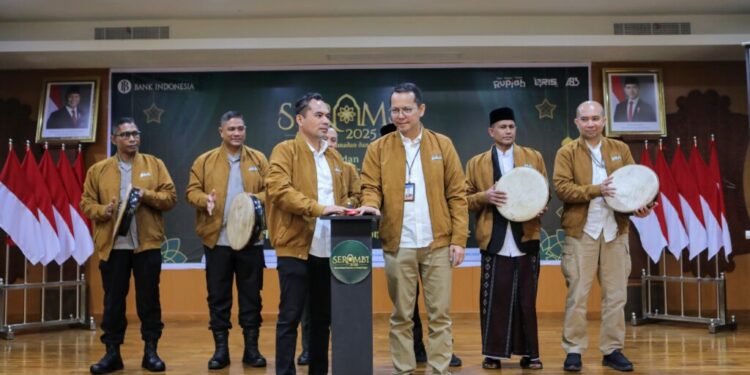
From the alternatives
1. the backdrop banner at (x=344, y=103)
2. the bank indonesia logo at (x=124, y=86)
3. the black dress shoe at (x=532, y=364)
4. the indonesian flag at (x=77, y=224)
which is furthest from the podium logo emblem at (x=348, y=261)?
the bank indonesia logo at (x=124, y=86)

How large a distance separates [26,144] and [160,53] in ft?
5.69

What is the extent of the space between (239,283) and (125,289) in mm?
711

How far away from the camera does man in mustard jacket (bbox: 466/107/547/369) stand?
14.7 feet

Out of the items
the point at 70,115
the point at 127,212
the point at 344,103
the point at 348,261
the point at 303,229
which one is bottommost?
the point at 348,261

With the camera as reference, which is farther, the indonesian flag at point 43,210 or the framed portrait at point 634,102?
the framed portrait at point 634,102

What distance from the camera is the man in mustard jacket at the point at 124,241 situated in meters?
4.51

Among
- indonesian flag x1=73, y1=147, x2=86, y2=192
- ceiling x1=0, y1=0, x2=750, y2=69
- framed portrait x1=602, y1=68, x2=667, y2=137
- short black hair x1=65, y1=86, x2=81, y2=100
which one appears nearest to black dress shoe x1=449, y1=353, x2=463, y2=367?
ceiling x1=0, y1=0, x2=750, y2=69

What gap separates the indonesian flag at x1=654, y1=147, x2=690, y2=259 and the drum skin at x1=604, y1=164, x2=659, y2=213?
8.51ft

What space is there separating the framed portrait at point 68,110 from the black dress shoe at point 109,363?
333cm

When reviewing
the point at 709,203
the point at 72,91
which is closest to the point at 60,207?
the point at 72,91

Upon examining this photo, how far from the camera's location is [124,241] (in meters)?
4.53

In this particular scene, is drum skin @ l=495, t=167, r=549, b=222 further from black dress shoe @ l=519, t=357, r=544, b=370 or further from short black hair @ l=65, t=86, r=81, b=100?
short black hair @ l=65, t=86, r=81, b=100

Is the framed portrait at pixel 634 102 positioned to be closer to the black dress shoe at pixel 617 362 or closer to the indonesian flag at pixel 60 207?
the black dress shoe at pixel 617 362

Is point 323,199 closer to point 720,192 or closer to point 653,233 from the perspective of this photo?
point 653,233
